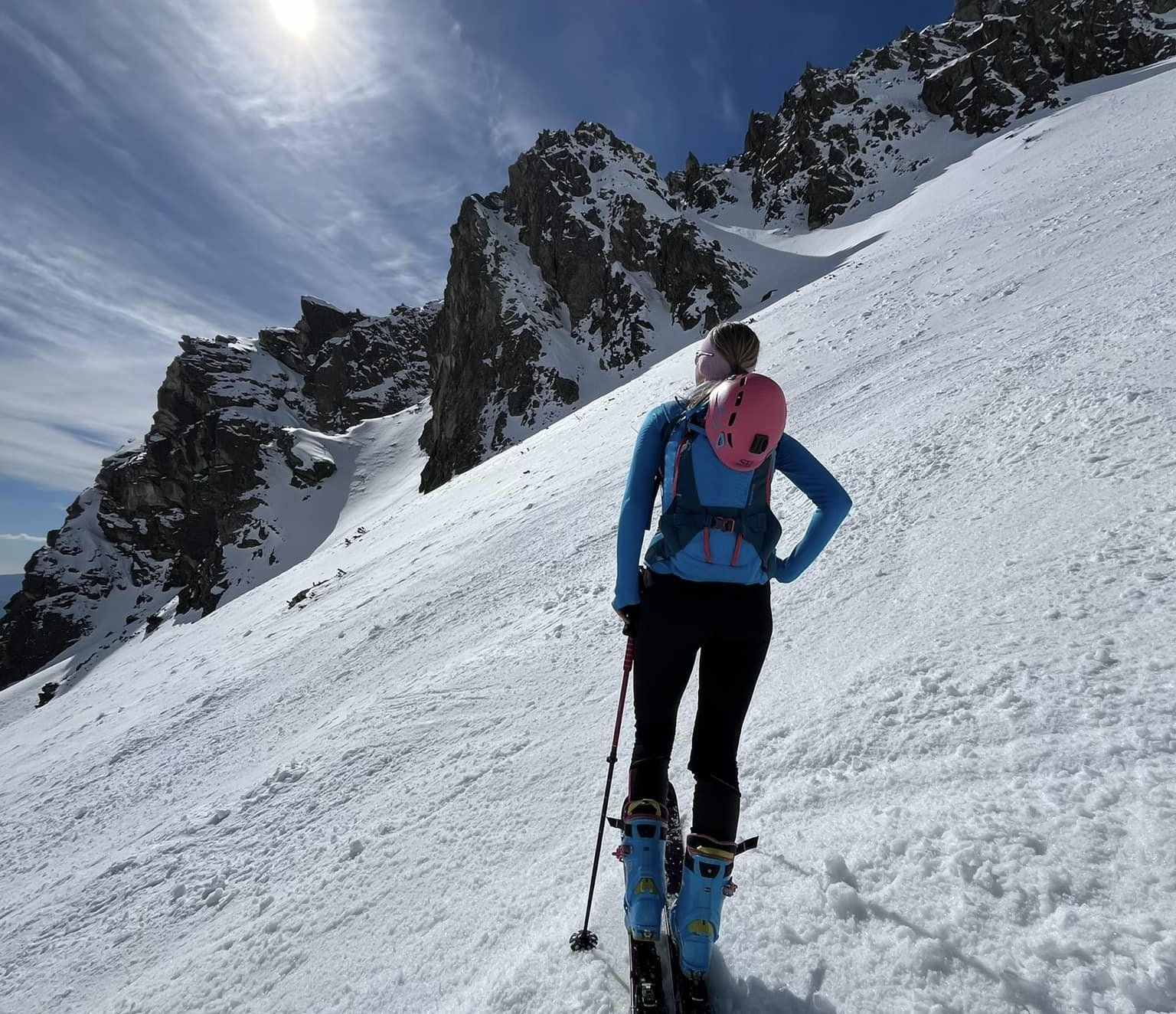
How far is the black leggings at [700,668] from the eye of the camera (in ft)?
7.73

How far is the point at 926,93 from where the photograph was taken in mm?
68938

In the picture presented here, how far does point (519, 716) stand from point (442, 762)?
0.69 m

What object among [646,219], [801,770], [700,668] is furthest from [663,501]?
[646,219]

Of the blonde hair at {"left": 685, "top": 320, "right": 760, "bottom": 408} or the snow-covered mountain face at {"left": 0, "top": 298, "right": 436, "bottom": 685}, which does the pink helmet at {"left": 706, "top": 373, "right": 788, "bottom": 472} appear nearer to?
the blonde hair at {"left": 685, "top": 320, "right": 760, "bottom": 408}

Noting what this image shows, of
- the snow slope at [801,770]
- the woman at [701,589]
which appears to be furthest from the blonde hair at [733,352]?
the snow slope at [801,770]

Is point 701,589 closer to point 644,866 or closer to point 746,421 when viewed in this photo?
point 746,421

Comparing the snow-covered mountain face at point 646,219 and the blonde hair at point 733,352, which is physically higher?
the snow-covered mountain face at point 646,219

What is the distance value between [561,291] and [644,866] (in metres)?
66.2

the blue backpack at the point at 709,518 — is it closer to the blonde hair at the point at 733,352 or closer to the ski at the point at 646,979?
the blonde hair at the point at 733,352

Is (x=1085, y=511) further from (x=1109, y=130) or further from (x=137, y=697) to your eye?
(x=1109, y=130)

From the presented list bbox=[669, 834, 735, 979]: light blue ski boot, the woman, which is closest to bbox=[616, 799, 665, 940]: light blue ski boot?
the woman

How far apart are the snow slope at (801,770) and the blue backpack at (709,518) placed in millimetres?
1419

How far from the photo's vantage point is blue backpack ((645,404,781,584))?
237cm

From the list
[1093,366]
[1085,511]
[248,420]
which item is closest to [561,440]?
[1093,366]
